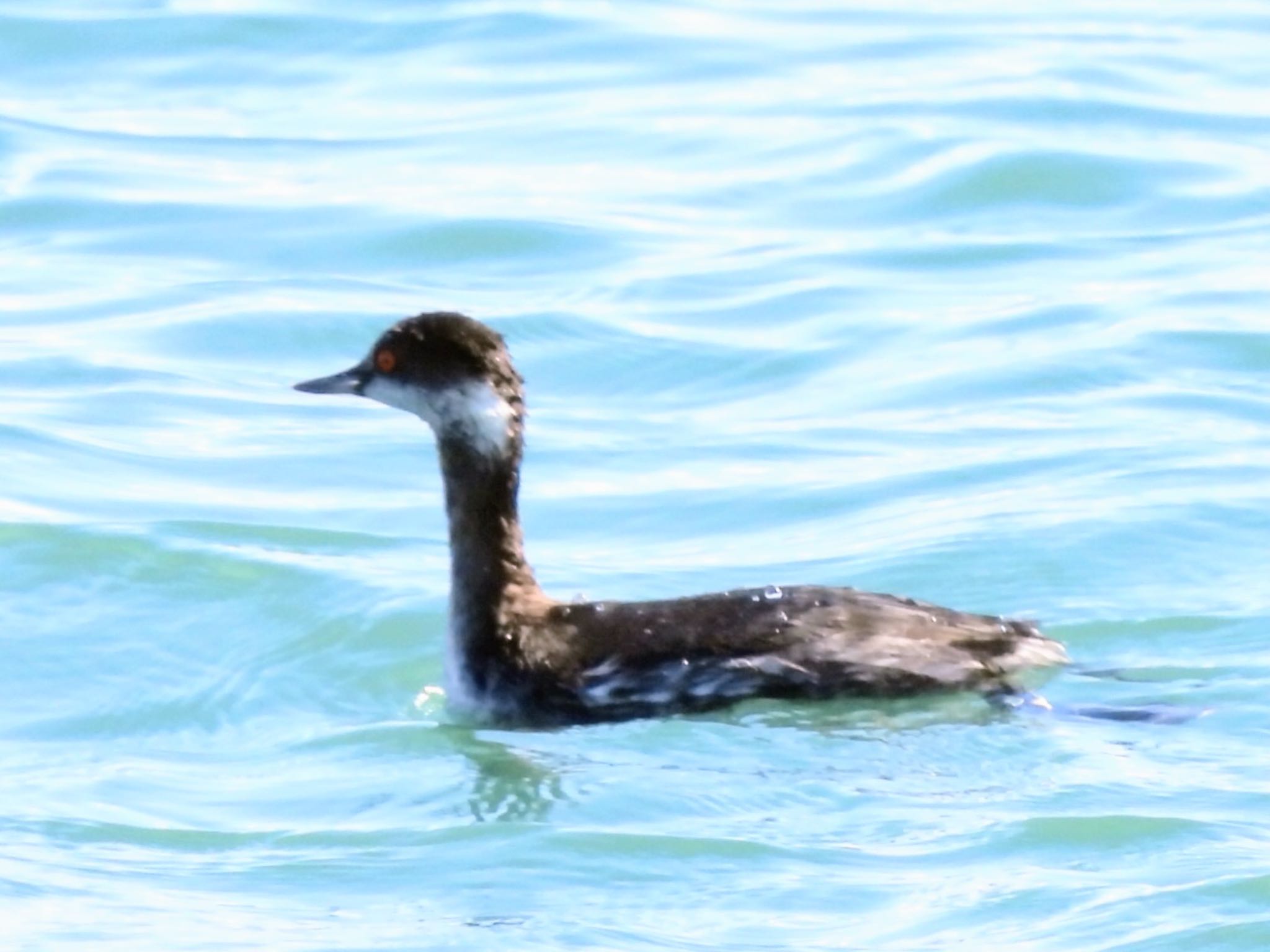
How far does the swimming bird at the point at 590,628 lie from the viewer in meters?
8.91

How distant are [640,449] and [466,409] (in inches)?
124

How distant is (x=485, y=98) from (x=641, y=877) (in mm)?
12251

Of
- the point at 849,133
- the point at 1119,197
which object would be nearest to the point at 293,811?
the point at 1119,197

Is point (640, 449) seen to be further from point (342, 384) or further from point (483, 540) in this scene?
point (483, 540)

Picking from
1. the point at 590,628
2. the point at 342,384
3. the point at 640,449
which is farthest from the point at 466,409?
the point at 640,449

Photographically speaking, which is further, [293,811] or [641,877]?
[293,811]

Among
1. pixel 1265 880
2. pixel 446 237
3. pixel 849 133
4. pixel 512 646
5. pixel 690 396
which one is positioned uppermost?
pixel 849 133

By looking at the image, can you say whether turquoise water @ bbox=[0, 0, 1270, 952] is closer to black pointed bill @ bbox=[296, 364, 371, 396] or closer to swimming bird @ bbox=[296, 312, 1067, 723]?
swimming bird @ bbox=[296, 312, 1067, 723]

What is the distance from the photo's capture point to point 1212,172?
58.0 ft

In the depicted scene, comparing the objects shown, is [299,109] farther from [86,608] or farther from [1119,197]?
[86,608]

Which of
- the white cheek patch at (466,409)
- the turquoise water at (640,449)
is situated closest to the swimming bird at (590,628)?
the white cheek patch at (466,409)

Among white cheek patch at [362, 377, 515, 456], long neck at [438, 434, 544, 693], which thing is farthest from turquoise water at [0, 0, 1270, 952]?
white cheek patch at [362, 377, 515, 456]

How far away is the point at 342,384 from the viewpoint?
9883mm

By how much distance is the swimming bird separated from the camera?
29.2 feet
